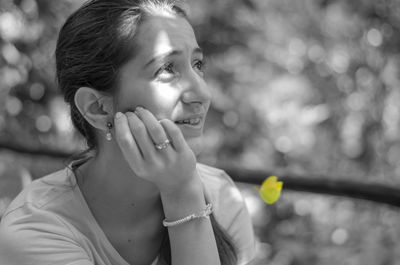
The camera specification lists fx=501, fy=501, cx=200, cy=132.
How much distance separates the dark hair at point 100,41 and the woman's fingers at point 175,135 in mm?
253

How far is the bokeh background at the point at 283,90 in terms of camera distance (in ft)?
13.5

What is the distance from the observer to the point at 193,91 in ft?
5.16

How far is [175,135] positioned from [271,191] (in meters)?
0.60

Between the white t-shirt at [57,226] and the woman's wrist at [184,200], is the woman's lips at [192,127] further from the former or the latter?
the white t-shirt at [57,226]

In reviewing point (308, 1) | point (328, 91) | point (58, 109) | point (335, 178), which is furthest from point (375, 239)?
point (58, 109)

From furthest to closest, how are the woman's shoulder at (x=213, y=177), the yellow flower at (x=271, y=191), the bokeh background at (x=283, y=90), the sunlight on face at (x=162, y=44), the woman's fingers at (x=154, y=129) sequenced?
the bokeh background at (x=283, y=90) → the woman's shoulder at (x=213, y=177) → the yellow flower at (x=271, y=191) → the sunlight on face at (x=162, y=44) → the woman's fingers at (x=154, y=129)

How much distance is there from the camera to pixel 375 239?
3066mm

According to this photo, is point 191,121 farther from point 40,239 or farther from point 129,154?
point 40,239

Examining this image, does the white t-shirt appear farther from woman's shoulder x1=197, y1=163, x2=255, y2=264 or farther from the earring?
the earring

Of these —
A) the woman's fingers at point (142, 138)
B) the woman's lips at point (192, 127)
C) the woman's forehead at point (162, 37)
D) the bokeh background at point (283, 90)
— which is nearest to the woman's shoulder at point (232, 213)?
the woman's lips at point (192, 127)

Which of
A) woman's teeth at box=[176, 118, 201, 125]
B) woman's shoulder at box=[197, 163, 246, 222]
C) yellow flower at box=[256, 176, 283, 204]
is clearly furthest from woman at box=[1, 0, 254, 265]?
yellow flower at box=[256, 176, 283, 204]

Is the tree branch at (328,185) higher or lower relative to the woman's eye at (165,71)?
lower

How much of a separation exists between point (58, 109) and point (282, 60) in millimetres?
2047

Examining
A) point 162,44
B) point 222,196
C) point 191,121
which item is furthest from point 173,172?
point 222,196
